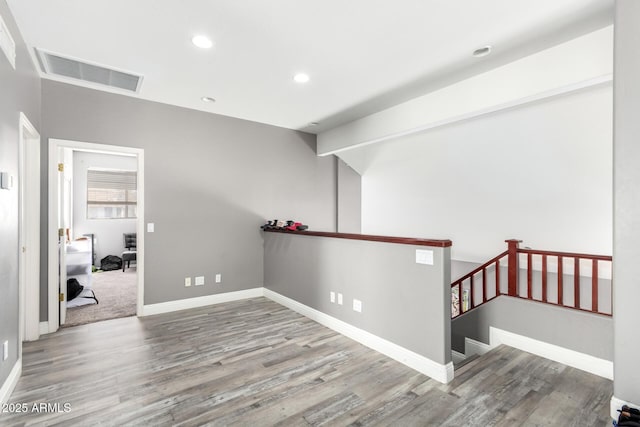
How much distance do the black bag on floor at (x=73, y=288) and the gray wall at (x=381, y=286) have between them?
3162 millimetres

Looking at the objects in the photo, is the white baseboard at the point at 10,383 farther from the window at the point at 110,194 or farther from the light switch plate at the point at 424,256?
the window at the point at 110,194

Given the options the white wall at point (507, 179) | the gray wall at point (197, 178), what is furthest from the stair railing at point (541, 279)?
the gray wall at point (197, 178)

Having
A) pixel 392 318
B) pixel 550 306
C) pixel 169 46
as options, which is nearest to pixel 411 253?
pixel 392 318

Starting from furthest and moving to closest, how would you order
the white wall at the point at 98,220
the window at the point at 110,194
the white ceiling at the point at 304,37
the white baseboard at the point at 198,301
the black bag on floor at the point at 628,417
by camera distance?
the window at the point at 110,194, the white wall at the point at 98,220, the white baseboard at the point at 198,301, the white ceiling at the point at 304,37, the black bag on floor at the point at 628,417

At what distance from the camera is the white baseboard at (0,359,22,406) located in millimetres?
2041

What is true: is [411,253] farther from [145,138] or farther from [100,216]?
[100,216]

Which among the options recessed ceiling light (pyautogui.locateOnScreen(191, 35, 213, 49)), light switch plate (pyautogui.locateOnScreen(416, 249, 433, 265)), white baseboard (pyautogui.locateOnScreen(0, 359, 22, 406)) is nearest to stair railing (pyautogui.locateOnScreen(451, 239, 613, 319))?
light switch plate (pyautogui.locateOnScreen(416, 249, 433, 265))

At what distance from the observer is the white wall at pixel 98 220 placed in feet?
23.5

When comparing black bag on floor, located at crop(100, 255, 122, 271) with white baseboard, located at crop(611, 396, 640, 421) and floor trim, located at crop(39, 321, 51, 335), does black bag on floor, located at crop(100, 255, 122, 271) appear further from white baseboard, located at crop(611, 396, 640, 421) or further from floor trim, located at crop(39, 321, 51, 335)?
white baseboard, located at crop(611, 396, 640, 421)

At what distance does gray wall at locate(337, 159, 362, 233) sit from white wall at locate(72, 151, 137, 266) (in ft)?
17.8

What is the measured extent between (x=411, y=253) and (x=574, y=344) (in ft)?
5.71

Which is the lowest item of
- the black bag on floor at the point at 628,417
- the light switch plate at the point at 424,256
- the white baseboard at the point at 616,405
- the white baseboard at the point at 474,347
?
the white baseboard at the point at 474,347

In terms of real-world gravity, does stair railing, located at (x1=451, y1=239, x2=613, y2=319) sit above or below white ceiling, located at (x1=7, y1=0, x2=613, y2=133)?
below

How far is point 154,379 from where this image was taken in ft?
7.88
